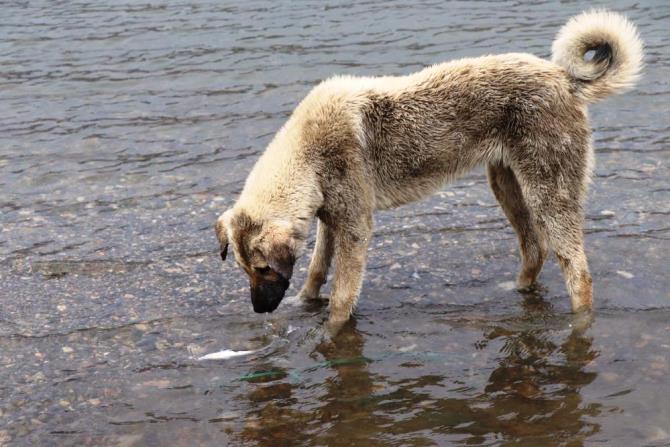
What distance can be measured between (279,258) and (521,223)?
227 centimetres

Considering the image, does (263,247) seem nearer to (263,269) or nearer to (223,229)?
(263,269)

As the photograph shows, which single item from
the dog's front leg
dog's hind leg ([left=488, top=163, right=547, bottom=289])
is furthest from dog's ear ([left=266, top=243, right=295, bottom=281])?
dog's hind leg ([left=488, top=163, right=547, bottom=289])

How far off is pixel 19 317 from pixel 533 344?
3.97m

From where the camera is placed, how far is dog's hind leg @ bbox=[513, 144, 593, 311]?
6660 millimetres

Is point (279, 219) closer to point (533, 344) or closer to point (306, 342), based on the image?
point (306, 342)

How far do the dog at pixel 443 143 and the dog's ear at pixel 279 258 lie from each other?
175mm

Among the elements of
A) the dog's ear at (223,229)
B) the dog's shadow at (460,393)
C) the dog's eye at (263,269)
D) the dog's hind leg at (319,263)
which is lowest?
the dog's shadow at (460,393)

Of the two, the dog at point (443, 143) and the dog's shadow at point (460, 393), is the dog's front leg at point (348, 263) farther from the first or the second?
the dog's shadow at point (460, 393)

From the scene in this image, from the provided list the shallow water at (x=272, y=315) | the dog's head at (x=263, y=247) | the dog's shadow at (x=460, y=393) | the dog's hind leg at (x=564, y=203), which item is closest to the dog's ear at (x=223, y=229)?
the dog's head at (x=263, y=247)

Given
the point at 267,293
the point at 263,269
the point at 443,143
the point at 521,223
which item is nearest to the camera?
the point at 263,269

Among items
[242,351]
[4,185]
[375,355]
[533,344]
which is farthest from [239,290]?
[4,185]

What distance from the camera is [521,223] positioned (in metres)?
7.42

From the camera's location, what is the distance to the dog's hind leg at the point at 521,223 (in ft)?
24.0

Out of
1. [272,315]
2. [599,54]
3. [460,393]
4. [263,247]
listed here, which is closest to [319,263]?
[272,315]
